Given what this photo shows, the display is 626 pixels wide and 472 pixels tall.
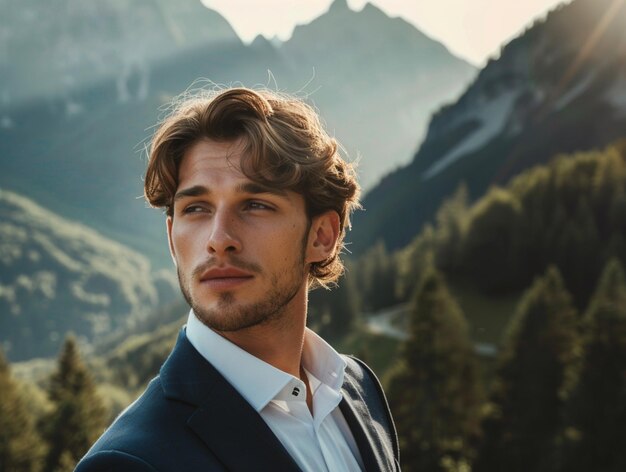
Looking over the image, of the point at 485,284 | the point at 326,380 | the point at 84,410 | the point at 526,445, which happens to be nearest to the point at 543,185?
the point at 485,284

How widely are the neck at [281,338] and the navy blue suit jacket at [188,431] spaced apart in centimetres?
40

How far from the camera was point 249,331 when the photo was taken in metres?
4.27

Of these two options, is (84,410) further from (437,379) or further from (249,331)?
(249,331)

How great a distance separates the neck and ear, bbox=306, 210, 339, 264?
0.32m

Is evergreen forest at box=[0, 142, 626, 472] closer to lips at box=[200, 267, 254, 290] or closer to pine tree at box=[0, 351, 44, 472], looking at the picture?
pine tree at box=[0, 351, 44, 472]

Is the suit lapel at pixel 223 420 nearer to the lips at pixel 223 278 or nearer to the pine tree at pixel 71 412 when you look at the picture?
the lips at pixel 223 278

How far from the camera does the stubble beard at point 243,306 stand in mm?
4035

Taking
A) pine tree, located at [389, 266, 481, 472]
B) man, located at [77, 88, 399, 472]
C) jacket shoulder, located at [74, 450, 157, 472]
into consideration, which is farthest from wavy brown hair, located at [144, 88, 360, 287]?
pine tree, located at [389, 266, 481, 472]

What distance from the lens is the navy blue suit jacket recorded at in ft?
10.6

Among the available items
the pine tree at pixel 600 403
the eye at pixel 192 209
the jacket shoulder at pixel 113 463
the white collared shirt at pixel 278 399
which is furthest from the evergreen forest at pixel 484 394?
the jacket shoulder at pixel 113 463

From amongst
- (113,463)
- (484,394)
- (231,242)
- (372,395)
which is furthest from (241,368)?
(484,394)

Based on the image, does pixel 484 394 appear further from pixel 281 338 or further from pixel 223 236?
pixel 223 236

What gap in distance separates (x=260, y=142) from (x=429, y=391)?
4236 centimetres

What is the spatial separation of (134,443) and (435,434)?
44785 millimetres
